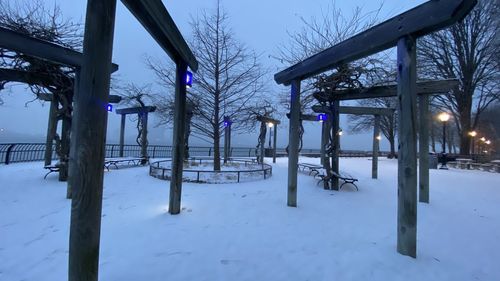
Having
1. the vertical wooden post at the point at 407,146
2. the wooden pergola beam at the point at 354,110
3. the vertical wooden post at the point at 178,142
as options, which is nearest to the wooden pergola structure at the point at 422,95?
the wooden pergola beam at the point at 354,110

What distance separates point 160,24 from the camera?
2.99m

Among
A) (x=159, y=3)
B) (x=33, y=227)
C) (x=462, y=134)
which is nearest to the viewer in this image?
(x=159, y=3)

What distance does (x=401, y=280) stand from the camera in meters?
2.44

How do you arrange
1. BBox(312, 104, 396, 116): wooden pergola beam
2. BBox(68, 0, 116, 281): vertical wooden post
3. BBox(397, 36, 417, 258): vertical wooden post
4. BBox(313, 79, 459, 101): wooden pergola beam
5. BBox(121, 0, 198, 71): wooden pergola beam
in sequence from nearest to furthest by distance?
BBox(68, 0, 116, 281): vertical wooden post, BBox(121, 0, 198, 71): wooden pergola beam, BBox(397, 36, 417, 258): vertical wooden post, BBox(313, 79, 459, 101): wooden pergola beam, BBox(312, 104, 396, 116): wooden pergola beam

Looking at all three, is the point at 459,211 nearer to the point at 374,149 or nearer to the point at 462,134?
the point at 374,149

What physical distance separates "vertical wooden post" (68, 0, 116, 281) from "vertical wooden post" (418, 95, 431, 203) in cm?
656

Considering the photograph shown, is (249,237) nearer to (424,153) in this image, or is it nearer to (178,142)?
(178,142)

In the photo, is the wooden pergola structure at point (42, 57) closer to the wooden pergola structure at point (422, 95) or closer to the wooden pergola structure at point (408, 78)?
the wooden pergola structure at point (408, 78)

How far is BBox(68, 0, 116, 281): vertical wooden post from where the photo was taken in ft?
5.72

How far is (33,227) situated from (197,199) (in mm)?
2710

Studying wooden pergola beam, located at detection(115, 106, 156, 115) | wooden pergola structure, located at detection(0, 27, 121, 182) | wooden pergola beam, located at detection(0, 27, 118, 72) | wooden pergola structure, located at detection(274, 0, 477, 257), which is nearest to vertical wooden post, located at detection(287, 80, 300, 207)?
wooden pergola structure, located at detection(274, 0, 477, 257)

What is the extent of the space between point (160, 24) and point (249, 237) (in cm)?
305

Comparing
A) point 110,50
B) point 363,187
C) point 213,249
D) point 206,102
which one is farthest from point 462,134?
point 110,50

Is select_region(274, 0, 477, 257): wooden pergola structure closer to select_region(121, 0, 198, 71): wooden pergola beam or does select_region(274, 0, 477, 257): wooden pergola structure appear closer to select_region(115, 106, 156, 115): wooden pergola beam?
select_region(121, 0, 198, 71): wooden pergola beam
